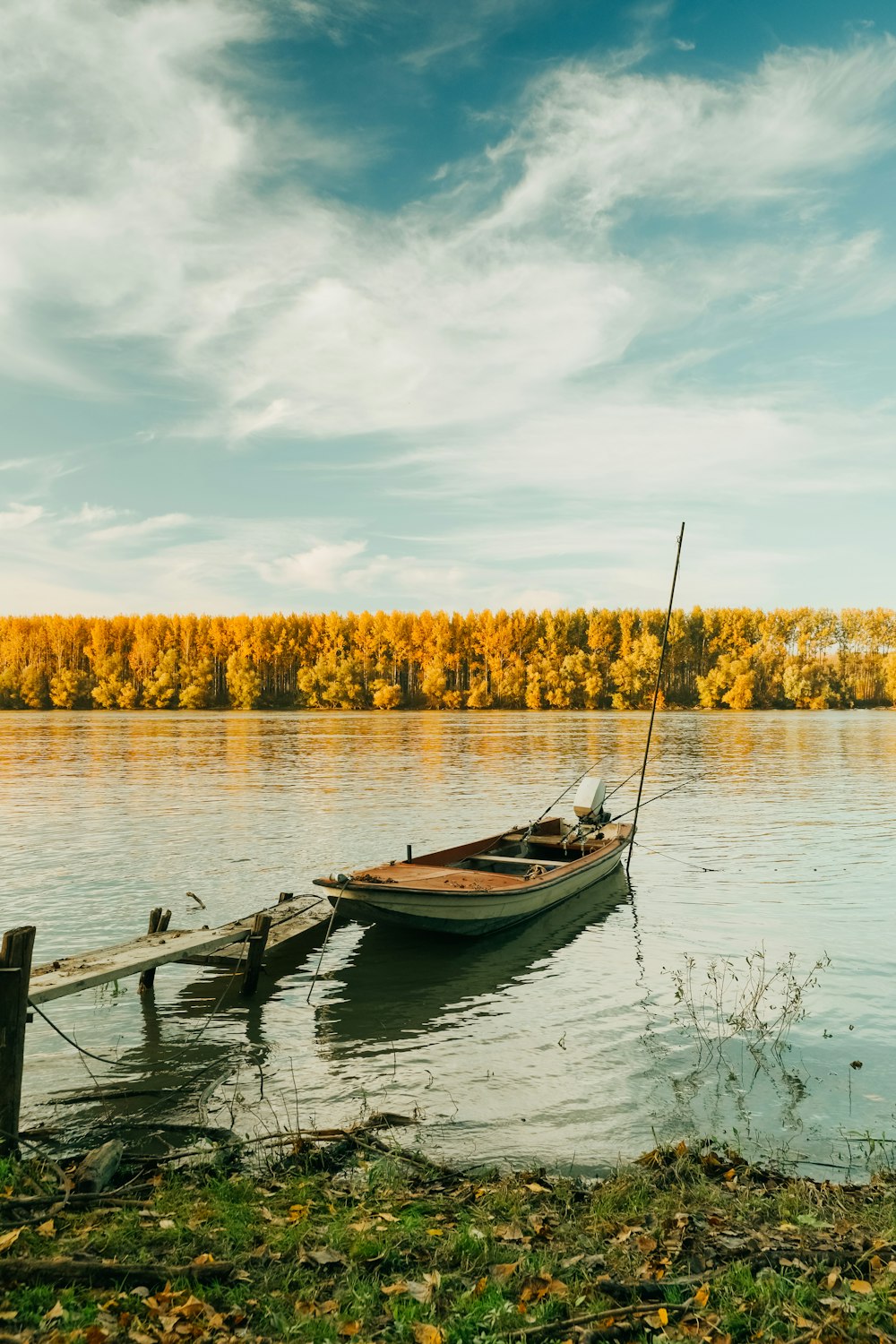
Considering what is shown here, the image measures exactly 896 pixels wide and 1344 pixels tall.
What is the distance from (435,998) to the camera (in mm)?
13531

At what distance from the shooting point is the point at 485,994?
1377 centimetres

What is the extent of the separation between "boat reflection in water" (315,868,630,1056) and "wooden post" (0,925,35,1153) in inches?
161

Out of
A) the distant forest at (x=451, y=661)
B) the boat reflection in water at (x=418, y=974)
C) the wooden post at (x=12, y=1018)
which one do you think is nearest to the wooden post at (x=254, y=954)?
the boat reflection in water at (x=418, y=974)

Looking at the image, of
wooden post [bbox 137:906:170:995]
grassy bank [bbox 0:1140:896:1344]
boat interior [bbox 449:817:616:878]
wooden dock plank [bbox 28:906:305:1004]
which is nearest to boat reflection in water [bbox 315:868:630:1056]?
boat interior [bbox 449:817:616:878]

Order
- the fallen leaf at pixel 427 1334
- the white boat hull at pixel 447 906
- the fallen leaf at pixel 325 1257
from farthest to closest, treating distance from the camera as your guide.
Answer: the white boat hull at pixel 447 906 → the fallen leaf at pixel 325 1257 → the fallen leaf at pixel 427 1334

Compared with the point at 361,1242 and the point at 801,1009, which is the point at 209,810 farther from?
the point at 361,1242

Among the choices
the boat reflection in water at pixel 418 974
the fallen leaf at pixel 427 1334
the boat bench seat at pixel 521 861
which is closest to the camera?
the fallen leaf at pixel 427 1334

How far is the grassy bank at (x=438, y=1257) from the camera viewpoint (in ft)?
16.8

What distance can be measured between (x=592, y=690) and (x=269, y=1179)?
5908 inches

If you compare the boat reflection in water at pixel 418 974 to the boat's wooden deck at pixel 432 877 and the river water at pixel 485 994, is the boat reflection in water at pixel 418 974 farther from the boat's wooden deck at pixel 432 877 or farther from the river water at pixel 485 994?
the boat's wooden deck at pixel 432 877

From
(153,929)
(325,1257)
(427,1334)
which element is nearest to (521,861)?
(153,929)

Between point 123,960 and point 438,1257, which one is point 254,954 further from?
point 438,1257

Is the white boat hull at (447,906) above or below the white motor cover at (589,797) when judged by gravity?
below

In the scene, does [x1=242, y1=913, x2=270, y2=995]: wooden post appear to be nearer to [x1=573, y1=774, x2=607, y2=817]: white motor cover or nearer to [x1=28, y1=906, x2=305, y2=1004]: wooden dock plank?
[x1=28, y1=906, x2=305, y2=1004]: wooden dock plank
